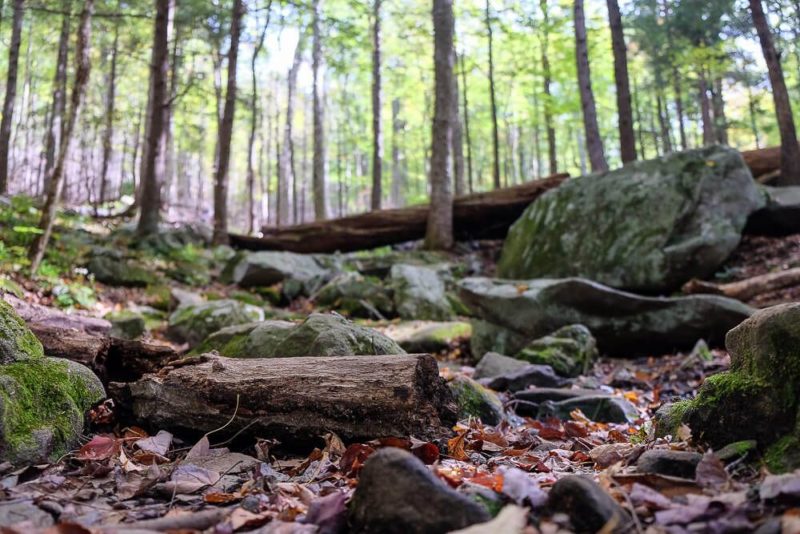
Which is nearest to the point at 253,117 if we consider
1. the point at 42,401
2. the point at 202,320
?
the point at 202,320

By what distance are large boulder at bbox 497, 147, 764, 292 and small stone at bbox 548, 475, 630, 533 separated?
789 cm

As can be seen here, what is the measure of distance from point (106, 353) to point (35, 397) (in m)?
1.06

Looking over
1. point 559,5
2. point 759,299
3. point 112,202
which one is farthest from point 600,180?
point 112,202

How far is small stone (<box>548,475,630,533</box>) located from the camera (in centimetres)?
154

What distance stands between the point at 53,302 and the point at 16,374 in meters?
6.25

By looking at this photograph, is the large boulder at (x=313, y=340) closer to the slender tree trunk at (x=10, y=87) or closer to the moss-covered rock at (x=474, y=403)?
the moss-covered rock at (x=474, y=403)

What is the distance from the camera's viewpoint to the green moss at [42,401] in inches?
91.4

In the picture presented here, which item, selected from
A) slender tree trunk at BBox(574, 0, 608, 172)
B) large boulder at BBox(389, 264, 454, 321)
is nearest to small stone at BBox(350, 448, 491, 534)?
large boulder at BBox(389, 264, 454, 321)

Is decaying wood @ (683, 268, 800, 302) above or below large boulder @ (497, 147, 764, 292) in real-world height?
below

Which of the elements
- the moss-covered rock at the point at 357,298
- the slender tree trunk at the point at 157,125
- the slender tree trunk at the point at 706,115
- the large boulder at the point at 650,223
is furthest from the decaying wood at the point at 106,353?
the slender tree trunk at the point at 706,115

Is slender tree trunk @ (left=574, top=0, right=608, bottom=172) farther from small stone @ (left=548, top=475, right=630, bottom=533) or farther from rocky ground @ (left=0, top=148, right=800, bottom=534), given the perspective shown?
small stone @ (left=548, top=475, right=630, bottom=533)

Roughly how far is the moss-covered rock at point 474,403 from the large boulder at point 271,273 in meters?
7.68

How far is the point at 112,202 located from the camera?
22.6 meters

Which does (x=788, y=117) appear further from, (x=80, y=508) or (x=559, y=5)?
(x=80, y=508)
